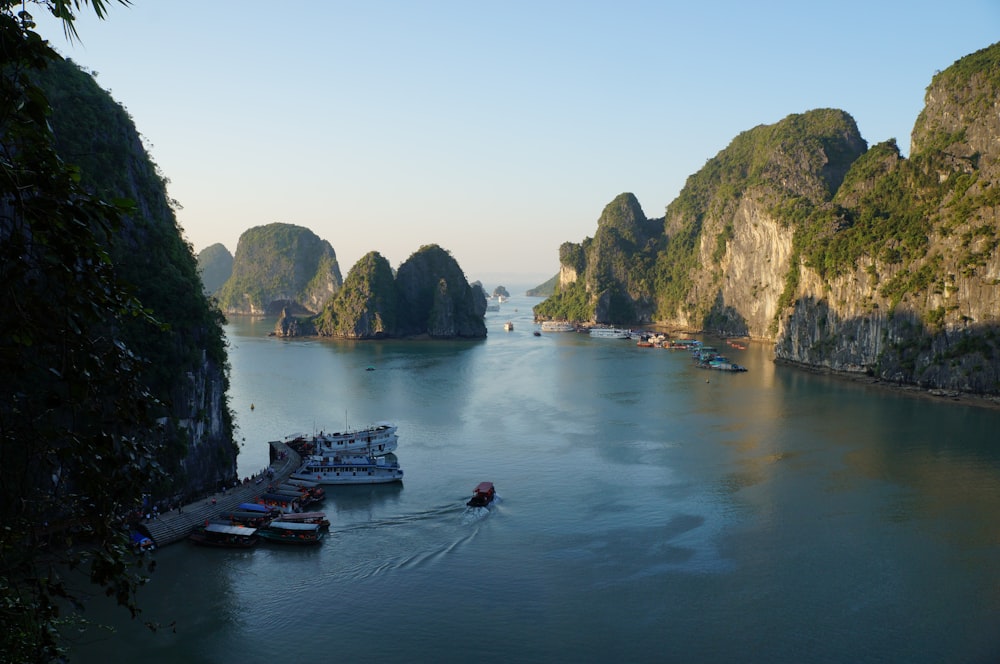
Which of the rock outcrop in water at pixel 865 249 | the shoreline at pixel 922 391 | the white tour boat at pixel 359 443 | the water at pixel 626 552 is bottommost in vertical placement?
the water at pixel 626 552

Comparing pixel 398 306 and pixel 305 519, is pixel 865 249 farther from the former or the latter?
pixel 398 306

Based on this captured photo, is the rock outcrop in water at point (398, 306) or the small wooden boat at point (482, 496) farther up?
the rock outcrop in water at point (398, 306)

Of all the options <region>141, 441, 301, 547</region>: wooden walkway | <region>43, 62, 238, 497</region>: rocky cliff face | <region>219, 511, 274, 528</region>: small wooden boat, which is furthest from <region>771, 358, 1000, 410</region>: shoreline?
<region>43, 62, 238, 497</region>: rocky cliff face

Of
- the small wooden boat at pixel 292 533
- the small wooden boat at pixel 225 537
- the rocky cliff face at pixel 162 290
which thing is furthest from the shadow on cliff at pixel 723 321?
the small wooden boat at pixel 225 537

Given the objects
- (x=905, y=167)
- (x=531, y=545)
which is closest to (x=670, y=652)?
(x=531, y=545)

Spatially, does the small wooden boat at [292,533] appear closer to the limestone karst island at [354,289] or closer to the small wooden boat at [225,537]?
the small wooden boat at [225,537]

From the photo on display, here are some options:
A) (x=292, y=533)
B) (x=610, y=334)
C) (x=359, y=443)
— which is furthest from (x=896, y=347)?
(x=610, y=334)

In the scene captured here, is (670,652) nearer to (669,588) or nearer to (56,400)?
(669,588)
